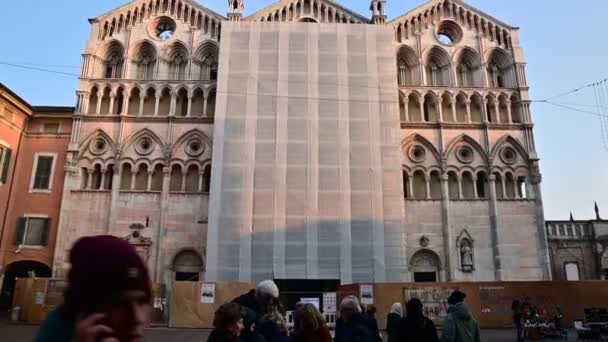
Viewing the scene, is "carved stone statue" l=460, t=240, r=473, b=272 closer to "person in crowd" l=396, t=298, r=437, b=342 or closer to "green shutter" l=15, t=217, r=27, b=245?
"person in crowd" l=396, t=298, r=437, b=342

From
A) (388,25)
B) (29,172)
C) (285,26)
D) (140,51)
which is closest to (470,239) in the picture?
(388,25)

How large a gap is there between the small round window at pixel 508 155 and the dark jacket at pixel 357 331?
27.8m

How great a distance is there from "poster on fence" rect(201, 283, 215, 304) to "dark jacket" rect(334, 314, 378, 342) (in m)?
17.6

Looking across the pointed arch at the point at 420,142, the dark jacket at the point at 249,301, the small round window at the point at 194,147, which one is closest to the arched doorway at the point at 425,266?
the pointed arch at the point at 420,142

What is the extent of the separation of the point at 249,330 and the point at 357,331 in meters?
1.62

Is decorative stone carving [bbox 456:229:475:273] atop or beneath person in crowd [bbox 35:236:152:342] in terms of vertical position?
atop

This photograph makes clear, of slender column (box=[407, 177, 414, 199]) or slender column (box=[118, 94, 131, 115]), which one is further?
slender column (box=[118, 94, 131, 115])

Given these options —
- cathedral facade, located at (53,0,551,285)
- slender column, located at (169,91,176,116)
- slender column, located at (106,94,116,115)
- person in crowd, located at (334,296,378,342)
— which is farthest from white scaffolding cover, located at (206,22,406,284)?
person in crowd, located at (334,296,378,342)

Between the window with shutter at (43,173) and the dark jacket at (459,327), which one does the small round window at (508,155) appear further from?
the window with shutter at (43,173)

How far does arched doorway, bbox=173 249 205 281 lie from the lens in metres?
28.0

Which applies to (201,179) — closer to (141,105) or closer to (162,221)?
(162,221)

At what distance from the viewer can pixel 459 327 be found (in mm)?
6059

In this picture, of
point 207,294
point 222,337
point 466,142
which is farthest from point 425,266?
point 222,337

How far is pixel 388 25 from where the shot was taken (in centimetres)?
3142
